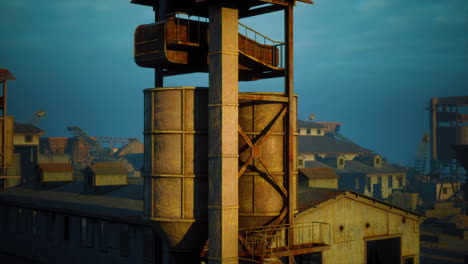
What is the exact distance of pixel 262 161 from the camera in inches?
798

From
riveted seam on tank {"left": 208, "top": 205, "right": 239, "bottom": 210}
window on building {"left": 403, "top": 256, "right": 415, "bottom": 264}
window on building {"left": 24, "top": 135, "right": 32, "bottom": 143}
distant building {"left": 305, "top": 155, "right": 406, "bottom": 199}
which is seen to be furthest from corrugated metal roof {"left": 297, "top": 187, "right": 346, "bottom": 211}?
window on building {"left": 24, "top": 135, "right": 32, "bottom": 143}

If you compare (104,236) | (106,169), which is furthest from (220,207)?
(106,169)

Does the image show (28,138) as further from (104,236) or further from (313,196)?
(313,196)

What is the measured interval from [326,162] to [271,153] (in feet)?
296

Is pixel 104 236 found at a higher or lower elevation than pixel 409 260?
higher

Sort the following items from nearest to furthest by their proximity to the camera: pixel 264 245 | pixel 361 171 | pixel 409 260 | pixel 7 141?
pixel 264 245 → pixel 409 260 → pixel 7 141 → pixel 361 171

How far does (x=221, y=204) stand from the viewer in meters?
18.9


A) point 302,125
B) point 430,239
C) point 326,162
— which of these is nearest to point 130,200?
point 430,239

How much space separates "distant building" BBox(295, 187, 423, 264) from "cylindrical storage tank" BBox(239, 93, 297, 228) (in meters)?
8.49

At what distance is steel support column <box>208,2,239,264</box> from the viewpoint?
62.2 ft

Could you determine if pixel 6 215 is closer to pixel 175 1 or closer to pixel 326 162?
pixel 175 1

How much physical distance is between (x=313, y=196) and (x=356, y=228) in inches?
131

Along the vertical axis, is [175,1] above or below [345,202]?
above

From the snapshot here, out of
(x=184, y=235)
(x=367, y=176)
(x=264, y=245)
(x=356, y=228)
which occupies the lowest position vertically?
(x=367, y=176)
